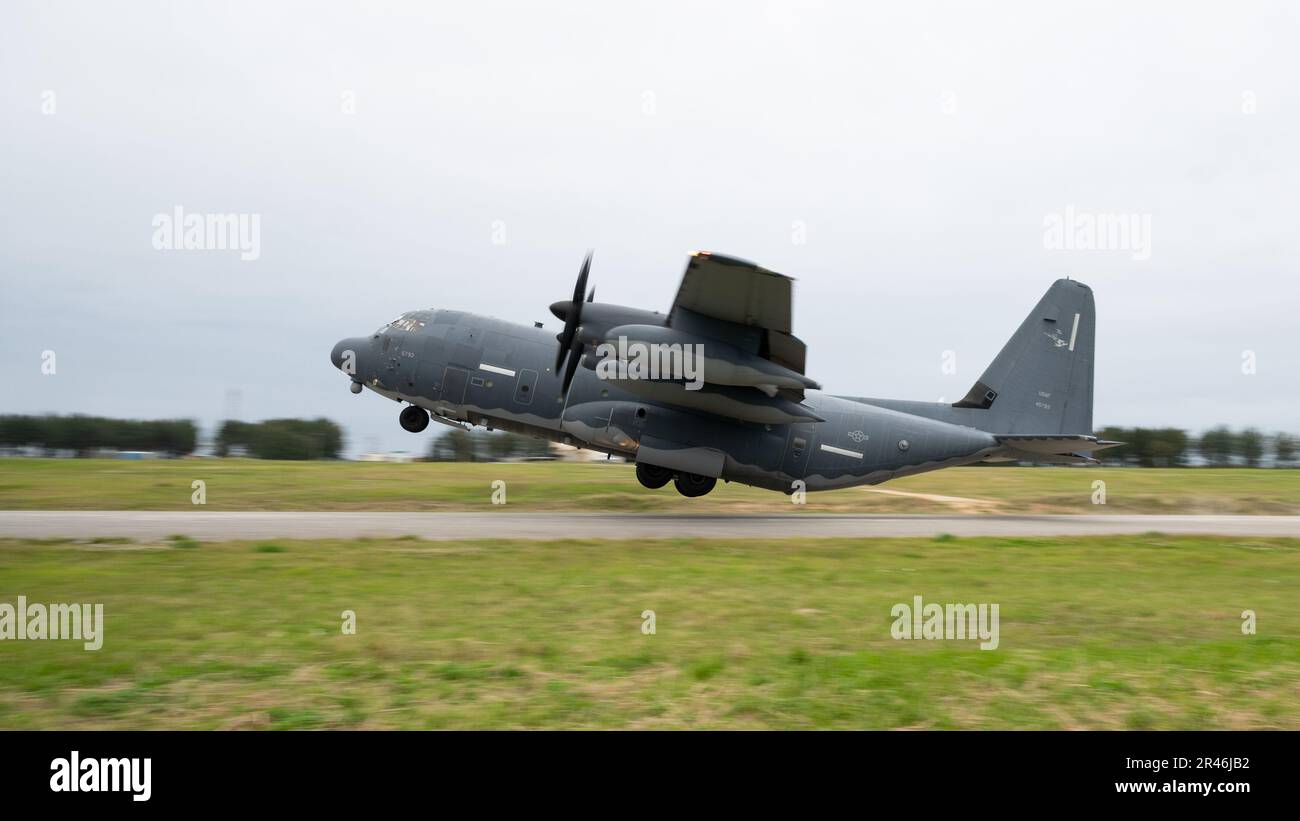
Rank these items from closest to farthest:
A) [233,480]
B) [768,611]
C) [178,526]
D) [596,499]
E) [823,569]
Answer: [768,611] → [823,569] → [178,526] → [596,499] → [233,480]

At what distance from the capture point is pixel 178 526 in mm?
16797

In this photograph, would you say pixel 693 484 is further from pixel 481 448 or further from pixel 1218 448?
pixel 1218 448

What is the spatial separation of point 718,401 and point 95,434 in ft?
106

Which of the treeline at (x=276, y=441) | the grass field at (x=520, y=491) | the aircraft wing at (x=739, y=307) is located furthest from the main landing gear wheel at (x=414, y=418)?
the treeline at (x=276, y=441)

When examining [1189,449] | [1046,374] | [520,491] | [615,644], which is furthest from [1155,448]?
[615,644]

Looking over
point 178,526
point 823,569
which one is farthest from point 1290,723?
point 178,526

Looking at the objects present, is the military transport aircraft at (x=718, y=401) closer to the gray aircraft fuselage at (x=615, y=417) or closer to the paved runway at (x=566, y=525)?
the gray aircraft fuselage at (x=615, y=417)

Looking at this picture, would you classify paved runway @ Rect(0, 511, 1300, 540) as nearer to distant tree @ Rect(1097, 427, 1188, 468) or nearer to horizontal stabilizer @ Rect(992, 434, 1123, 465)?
horizontal stabilizer @ Rect(992, 434, 1123, 465)

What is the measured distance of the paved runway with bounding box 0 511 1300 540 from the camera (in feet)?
53.8

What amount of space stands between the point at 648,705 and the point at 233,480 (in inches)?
919

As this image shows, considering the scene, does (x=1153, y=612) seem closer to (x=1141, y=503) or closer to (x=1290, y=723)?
(x=1290, y=723)

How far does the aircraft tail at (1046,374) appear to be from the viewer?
23688 millimetres

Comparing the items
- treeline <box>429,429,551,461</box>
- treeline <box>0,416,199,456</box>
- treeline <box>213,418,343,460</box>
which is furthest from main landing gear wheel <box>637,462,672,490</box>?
treeline <box>0,416,199,456</box>

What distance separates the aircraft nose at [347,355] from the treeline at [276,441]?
831 inches
